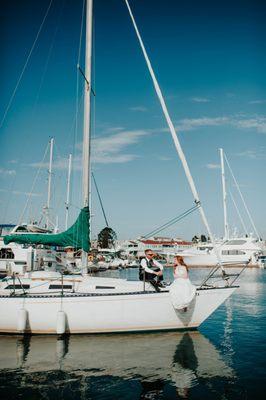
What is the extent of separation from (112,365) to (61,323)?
2.77m

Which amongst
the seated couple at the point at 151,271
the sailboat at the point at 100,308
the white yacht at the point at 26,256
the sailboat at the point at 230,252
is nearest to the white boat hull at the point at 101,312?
the sailboat at the point at 100,308

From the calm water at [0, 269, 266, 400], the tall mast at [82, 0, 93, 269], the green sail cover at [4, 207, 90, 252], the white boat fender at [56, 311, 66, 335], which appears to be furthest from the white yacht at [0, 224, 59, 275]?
the calm water at [0, 269, 266, 400]

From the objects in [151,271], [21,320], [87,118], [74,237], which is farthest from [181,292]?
[87,118]

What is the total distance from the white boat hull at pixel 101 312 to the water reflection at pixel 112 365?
0.35 meters

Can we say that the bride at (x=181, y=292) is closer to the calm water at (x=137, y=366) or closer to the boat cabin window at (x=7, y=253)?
the calm water at (x=137, y=366)

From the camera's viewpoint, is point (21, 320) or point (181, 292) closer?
point (181, 292)

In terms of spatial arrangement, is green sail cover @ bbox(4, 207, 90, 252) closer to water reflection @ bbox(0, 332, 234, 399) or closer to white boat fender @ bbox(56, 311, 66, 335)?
white boat fender @ bbox(56, 311, 66, 335)

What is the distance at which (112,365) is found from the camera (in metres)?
9.46

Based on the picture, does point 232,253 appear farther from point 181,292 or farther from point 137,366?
point 137,366

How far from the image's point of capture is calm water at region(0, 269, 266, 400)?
7762 millimetres

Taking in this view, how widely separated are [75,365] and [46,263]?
16050mm

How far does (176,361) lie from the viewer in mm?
9672

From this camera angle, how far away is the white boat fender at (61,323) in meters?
11.5

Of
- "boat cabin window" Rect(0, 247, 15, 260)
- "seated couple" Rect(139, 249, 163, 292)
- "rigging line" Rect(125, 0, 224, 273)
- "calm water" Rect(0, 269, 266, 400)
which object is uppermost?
"rigging line" Rect(125, 0, 224, 273)
